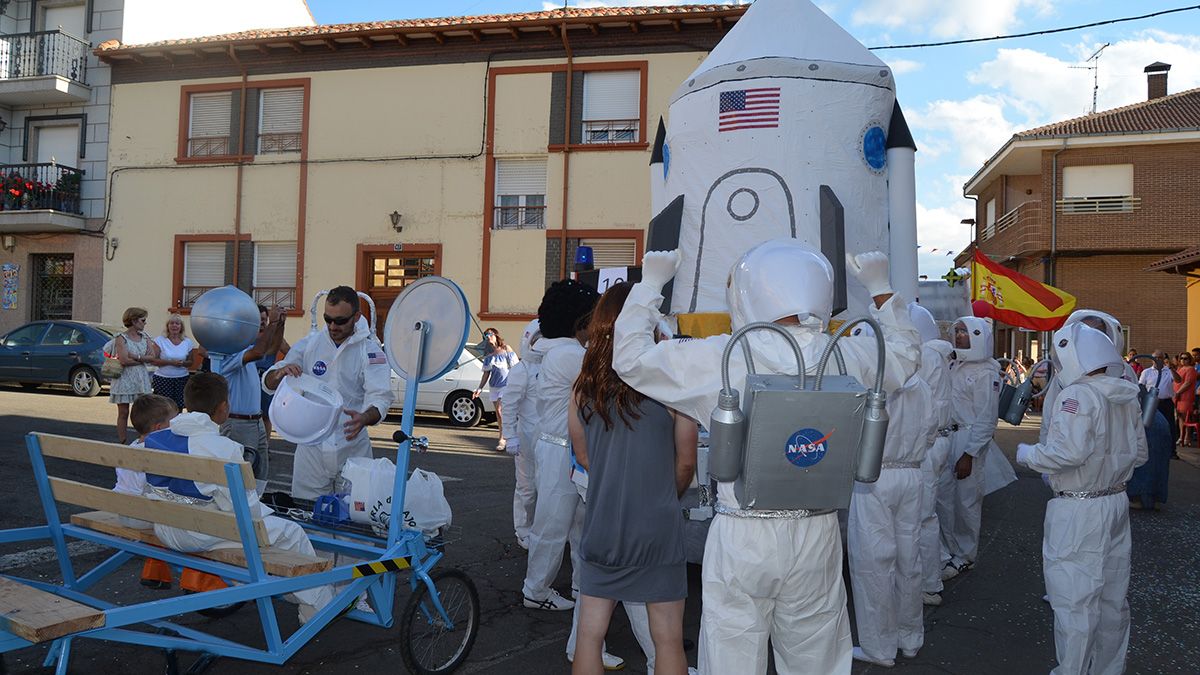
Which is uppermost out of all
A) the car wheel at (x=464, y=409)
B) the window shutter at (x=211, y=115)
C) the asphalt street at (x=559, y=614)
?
the window shutter at (x=211, y=115)

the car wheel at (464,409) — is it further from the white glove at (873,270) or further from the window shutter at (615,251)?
the white glove at (873,270)

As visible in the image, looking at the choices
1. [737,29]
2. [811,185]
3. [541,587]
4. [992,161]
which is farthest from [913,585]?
[992,161]

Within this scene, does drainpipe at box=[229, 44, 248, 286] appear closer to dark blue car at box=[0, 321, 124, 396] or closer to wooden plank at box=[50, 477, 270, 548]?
dark blue car at box=[0, 321, 124, 396]

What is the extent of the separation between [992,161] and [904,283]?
24956 millimetres

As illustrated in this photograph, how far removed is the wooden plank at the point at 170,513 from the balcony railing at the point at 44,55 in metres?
22.5

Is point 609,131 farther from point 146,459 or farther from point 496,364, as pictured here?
point 146,459

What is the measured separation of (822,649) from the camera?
2.85m

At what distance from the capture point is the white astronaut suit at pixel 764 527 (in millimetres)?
2797

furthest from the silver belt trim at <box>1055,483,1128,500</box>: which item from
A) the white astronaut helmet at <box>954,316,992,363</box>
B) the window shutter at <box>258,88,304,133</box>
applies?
the window shutter at <box>258,88,304,133</box>

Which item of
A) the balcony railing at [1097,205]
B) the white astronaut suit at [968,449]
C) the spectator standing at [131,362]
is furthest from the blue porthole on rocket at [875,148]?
the balcony railing at [1097,205]

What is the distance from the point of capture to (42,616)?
3.02m

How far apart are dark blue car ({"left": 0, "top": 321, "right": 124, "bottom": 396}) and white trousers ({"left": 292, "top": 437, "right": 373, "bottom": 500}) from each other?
1406 cm

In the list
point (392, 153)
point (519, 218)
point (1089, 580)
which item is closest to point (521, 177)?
point (519, 218)

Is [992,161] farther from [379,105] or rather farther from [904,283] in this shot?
[904,283]
